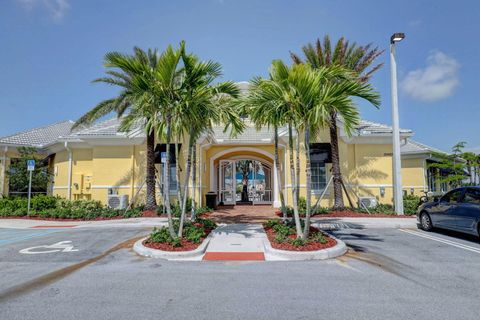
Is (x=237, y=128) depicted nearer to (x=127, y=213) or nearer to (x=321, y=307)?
(x=321, y=307)

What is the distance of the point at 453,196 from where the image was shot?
898 centimetres

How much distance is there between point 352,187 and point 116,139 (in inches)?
536

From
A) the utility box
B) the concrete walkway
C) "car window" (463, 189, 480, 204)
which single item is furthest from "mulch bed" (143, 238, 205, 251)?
the utility box

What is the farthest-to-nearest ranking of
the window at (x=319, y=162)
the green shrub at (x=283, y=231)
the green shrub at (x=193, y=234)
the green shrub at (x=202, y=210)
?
the window at (x=319, y=162), the green shrub at (x=202, y=210), the green shrub at (x=283, y=231), the green shrub at (x=193, y=234)

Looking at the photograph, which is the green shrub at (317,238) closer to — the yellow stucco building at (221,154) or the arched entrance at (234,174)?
the yellow stucco building at (221,154)

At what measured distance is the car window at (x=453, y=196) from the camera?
28.8 ft

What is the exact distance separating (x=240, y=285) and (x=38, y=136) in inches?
917

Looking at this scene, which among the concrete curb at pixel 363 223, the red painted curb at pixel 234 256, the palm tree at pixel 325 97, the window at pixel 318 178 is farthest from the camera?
the window at pixel 318 178

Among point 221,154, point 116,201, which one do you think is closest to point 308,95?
point 221,154

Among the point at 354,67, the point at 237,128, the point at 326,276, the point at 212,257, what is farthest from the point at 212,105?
the point at 354,67

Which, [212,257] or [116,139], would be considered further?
[116,139]

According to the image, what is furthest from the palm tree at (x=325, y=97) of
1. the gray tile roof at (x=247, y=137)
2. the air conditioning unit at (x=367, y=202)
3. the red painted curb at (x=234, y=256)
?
the air conditioning unit at (x=367, y=202)

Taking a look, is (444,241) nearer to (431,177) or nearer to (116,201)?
(116,201)

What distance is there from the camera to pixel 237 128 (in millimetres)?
8297
